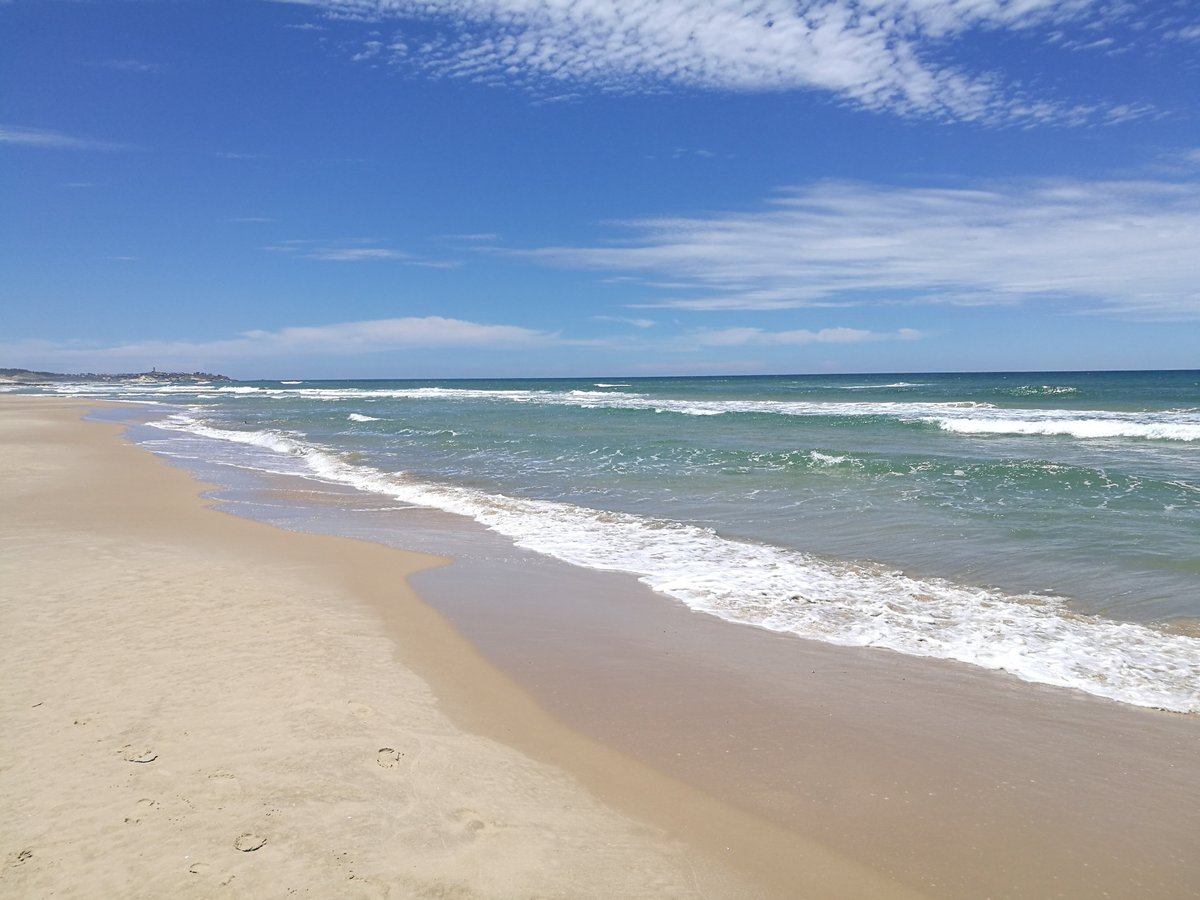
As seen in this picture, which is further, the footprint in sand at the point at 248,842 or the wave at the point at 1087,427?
the wave at the point at 1087,427

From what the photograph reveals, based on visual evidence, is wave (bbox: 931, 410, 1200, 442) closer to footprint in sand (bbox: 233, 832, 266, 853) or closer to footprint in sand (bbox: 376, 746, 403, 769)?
footprint in sand (bbox: 376, 746, 403, 769)

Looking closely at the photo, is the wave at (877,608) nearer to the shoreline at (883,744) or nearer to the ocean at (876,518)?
the ocean at (876,518)

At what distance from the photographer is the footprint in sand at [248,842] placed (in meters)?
3.05

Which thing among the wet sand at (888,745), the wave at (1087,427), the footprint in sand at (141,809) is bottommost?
the wet sand at (888,745)

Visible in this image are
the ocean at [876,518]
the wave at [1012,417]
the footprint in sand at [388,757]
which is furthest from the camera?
the wave at [1012,417]

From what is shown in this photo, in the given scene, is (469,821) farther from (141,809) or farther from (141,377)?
(141,377)

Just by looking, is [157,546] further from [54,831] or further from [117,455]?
[117,455]

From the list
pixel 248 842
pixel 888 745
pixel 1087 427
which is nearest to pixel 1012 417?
pixel 1087 427

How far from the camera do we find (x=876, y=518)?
10.5 m

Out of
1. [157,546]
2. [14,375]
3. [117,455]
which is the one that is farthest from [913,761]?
[14,375]

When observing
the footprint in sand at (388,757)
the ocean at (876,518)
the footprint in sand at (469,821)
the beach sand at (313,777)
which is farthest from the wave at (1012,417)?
the footprint in sand at (469,821)

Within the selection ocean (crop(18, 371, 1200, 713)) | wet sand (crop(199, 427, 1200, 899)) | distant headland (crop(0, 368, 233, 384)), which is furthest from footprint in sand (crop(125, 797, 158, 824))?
distant headland (crop(0, 368, 233, 384))

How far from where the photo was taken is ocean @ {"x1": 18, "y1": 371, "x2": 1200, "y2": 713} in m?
5.97

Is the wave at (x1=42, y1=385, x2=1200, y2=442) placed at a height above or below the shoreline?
above
